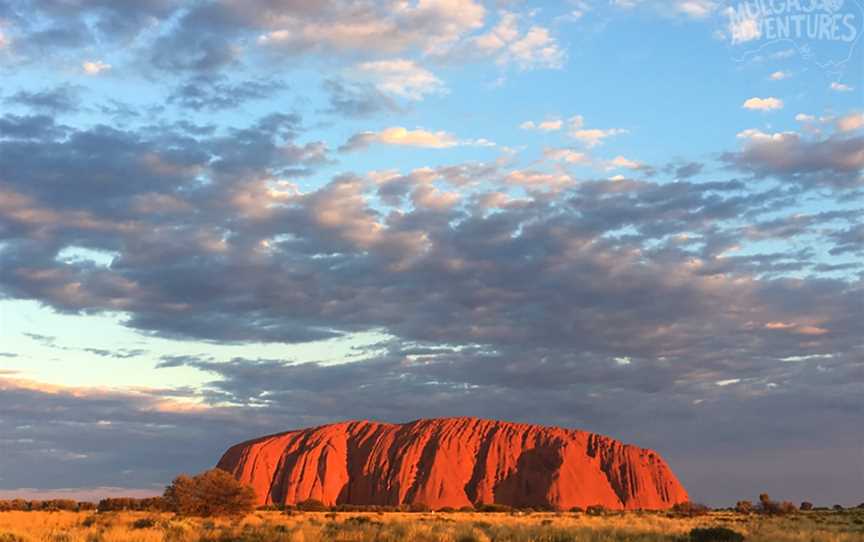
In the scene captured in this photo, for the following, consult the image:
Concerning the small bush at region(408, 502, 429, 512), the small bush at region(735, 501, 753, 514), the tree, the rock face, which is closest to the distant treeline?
the tree

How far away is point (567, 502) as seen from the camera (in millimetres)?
110688

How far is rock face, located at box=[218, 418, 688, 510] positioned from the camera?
115m

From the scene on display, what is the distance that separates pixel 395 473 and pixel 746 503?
4755 centimetres

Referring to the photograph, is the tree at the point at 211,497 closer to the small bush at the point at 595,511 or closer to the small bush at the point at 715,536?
the small bush at the point at 715,536

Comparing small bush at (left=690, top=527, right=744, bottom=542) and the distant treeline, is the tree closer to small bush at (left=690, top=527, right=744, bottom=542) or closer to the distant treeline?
the distant treeline

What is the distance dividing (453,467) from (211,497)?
239ft

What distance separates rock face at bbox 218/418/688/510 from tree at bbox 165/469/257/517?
62.2 metres

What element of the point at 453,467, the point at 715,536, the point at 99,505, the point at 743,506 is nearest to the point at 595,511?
the point at 743,506

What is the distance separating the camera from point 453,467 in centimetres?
11831

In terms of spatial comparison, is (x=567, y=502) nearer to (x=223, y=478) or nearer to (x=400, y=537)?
(x=223, y=478)

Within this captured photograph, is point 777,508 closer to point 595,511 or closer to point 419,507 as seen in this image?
point 595,511

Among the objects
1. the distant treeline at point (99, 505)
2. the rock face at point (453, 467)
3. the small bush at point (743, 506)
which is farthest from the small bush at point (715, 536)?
the rock face at point (453, 467)

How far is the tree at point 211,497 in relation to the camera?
4856 centimetres

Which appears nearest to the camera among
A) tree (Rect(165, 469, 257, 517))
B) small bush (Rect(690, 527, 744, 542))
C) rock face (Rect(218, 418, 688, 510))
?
small bush (Rect(690, 527, 744, 542))
